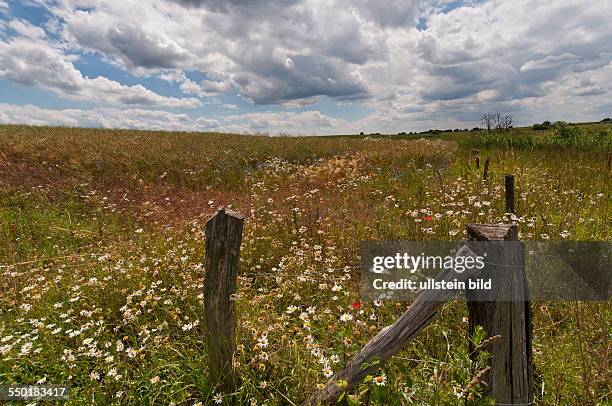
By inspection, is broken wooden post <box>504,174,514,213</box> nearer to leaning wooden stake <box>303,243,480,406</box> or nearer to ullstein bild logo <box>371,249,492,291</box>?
ullstein bild logo <box>371,249,492,291</box>

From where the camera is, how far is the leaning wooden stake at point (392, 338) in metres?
1.76

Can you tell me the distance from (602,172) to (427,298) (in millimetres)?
8215

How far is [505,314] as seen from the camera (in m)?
1.81

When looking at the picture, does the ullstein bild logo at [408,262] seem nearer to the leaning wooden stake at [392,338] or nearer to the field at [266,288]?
the field at [266,288]

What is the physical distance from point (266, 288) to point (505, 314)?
2652 mm

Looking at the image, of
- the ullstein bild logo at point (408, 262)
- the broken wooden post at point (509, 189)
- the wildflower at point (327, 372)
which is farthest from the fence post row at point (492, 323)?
the broken wooden post at point (509, 189)

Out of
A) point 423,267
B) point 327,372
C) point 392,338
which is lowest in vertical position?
point 327,372

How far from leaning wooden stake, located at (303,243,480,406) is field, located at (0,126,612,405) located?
0.19 meters

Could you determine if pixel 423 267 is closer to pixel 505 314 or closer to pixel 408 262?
pixel 408 262

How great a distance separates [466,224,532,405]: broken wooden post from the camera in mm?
1722

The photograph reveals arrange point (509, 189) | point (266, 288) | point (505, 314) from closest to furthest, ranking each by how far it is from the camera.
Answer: point (505, 314), point (266, 288), point (509, 189)
